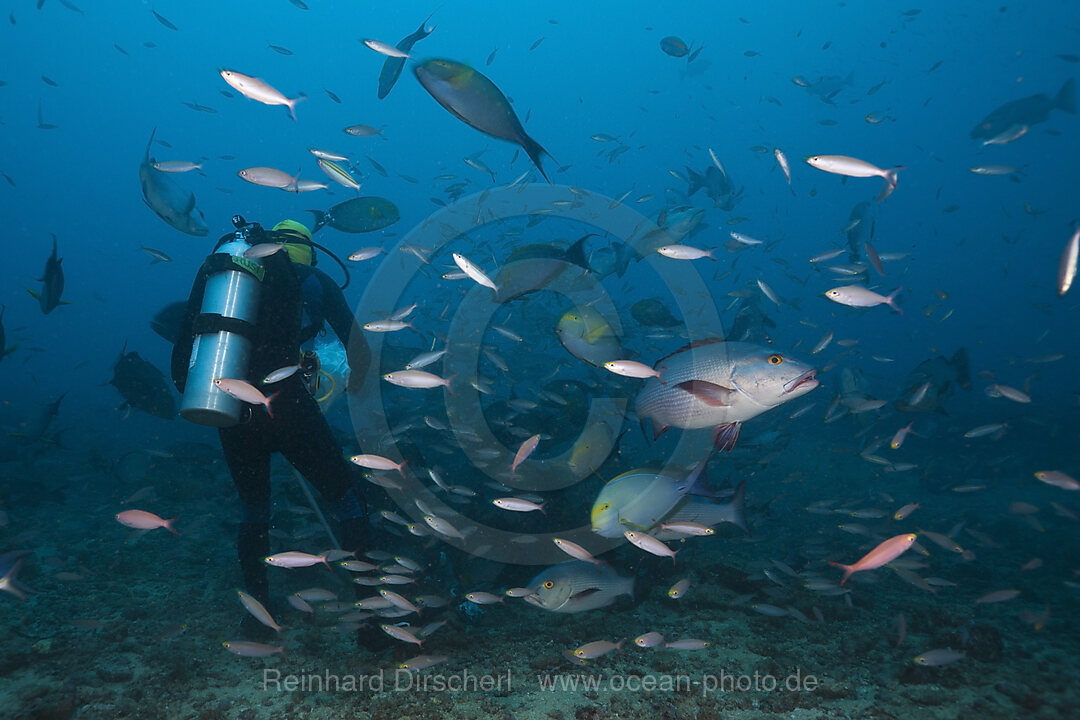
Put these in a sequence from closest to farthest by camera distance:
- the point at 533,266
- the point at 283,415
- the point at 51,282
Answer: the point at 283,415, the point at 51,282, the point at 533,266

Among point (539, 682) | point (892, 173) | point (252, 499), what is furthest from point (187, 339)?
point (892, 173)

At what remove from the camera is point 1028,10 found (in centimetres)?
4312

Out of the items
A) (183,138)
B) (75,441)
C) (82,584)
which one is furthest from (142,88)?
(82,584)

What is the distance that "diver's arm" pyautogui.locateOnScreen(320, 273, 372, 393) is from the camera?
4055mm

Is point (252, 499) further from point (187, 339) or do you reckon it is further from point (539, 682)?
point (539, 682)

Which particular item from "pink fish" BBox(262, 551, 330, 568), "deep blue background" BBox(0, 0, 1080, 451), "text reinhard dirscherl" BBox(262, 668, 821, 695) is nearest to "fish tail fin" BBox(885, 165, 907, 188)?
"text reinhard dirscherl" BBox(262, 668, 821, 695)

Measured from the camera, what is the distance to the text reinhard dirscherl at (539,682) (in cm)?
329

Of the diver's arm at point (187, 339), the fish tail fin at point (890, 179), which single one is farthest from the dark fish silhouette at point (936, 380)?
the diver's arm at point (187, 339)

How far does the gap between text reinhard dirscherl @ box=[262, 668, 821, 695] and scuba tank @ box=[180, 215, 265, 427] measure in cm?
216

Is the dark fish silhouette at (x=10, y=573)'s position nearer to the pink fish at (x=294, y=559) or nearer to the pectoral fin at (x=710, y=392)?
the pink fish at (x=294, y=559)

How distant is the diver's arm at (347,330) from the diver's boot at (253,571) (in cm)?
158

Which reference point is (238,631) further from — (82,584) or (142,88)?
(142,88)

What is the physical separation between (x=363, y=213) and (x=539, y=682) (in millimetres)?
6315

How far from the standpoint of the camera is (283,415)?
12.2ft
